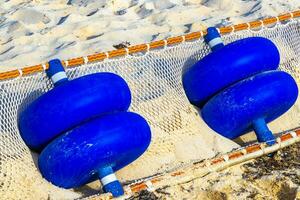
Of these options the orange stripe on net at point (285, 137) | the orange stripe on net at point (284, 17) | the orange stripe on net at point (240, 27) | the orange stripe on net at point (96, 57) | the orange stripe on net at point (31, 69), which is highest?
the orange stripe on net at point (31, 69)

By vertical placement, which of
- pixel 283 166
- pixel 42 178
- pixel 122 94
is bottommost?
pixel 283 166

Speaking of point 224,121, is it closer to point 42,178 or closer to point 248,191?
point 248,191

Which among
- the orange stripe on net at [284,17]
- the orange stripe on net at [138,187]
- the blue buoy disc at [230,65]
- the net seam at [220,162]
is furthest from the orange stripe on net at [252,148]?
the orange stripe on net at [284,17]

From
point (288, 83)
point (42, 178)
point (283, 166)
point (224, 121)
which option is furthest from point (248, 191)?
point (42, 178)

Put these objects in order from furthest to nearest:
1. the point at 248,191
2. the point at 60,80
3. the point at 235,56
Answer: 1. the point at 235,56
2. the point at 60,80
3. the point at 248,191

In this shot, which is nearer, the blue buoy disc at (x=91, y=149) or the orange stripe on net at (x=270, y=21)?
the blue buoy disc at (x=91, y=149)

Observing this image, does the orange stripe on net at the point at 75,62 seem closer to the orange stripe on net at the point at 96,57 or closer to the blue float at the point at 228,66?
the orange stripe on net at the point at 96,57

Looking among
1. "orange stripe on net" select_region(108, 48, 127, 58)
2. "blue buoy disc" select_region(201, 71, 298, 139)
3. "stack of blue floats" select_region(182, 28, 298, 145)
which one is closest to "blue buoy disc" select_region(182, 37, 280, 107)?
"stack of blue floats" select_region(182, 28, 298, 145)
